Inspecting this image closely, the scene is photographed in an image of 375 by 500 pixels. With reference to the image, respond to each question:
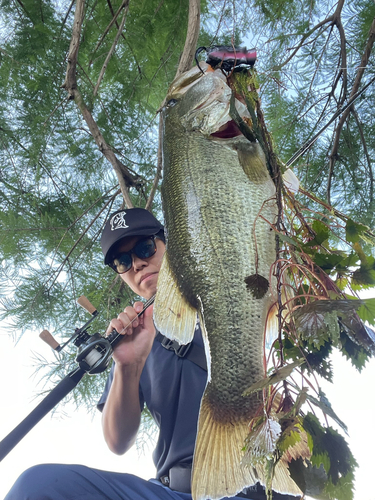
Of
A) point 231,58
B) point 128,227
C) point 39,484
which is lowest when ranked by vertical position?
point 39,484

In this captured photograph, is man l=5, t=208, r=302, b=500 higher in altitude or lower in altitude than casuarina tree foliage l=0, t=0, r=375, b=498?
lower

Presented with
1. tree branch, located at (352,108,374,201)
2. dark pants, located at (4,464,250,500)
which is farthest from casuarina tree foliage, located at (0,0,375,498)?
dark pants, located at (4,464,250,500)

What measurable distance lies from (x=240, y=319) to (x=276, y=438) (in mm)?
248

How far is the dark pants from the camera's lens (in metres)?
0.99

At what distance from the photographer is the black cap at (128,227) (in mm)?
1423

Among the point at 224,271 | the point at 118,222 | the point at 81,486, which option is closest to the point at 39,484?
the point at 81,486

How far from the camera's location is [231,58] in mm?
948

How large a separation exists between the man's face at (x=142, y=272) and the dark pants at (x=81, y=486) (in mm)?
556

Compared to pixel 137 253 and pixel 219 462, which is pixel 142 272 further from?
pixel 219 462

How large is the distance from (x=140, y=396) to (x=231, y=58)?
1.07 m

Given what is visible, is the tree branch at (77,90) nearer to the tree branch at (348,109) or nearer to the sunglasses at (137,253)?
the sunglasses at (137,253)

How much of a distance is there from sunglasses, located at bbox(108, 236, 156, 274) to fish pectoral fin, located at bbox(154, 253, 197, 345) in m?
0.57

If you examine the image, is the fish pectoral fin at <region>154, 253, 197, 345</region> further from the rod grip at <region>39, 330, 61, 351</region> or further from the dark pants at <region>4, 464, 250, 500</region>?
the rod grip at <region>39, 330, 61, 351</region>

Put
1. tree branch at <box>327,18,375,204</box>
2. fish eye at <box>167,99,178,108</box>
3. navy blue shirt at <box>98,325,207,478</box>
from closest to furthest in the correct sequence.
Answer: fish eye at <box>167,99,178,108</box> → navy blue shirt at <box>98,325,207,478</box> → tree branch at <box>327,18,375,204</box>
